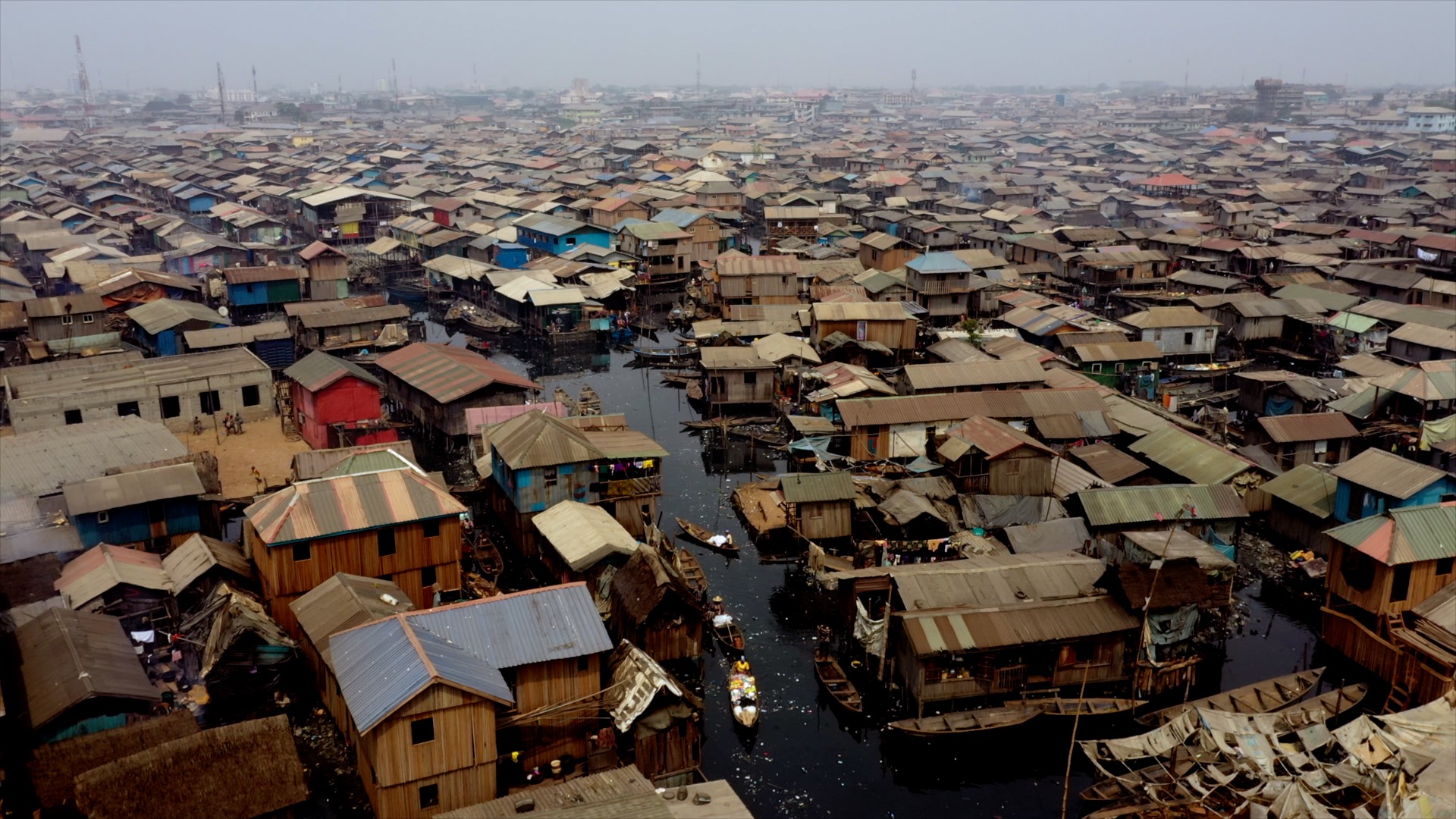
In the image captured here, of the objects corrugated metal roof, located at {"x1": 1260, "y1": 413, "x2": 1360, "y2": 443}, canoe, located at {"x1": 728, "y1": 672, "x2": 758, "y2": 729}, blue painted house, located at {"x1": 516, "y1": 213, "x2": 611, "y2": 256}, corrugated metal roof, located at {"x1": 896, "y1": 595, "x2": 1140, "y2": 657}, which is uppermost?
blue painted house, located at {"x1": 516, "y1": 213, "x2": 611, "y2": 256}

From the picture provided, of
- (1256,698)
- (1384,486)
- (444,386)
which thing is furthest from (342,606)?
(1384,486)

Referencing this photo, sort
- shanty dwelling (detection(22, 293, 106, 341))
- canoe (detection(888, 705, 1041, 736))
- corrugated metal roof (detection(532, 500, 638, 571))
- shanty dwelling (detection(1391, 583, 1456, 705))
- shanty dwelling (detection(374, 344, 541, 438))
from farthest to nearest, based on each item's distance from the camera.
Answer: shanty dwelling (detection(22, 293, 106, 341))
shanty dwelling (detection(374, 344, 541, 438))
corrugated metal roof (detection(532, 500, 638, 571))
canoe (detection(888, 705, 1041, 736))
shanty dwelling (detection(1391, 583, 1456, 705))

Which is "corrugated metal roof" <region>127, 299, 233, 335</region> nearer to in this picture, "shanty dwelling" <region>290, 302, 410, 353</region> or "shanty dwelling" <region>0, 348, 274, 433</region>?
"shanty dwelling" <region>290, 302, 410, 353</region>

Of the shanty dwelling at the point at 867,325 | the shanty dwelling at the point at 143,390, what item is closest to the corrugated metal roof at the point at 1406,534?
the shanty dwelling at the point at 867,325

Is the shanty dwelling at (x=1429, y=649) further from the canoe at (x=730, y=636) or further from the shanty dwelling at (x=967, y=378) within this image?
the shanty dwelling at (x=967, y=378)

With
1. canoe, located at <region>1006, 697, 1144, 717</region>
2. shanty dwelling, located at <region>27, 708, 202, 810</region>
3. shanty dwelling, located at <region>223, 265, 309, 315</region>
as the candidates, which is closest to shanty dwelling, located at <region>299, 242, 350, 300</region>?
shanty dwelling, located at <region>223, 265, 309, 315</region>

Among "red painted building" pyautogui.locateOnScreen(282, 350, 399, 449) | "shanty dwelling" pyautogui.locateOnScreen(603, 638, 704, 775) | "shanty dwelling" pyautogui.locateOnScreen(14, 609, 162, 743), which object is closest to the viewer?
"shanty dwelling" pyautogui.locateOnScreen(14, 609, 162, 743)

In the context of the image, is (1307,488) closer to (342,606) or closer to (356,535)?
(356,535)
